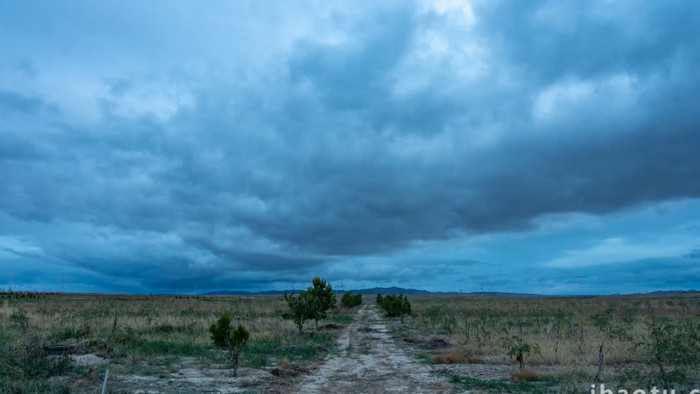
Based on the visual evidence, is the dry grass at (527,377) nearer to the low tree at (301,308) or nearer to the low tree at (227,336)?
the low tree at (227,336)

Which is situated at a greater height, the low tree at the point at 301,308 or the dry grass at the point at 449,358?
the low tree at the point at 301,308

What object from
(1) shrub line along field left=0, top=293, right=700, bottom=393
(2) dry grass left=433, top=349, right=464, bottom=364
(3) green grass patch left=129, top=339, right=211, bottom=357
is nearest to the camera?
(1) shrub line along field left=0, top=293, right=700, bottom=393

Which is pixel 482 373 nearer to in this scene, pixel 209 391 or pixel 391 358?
pixel 391 358

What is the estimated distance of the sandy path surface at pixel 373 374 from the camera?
1516cm

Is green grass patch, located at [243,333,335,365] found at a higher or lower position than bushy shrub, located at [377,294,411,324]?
lower

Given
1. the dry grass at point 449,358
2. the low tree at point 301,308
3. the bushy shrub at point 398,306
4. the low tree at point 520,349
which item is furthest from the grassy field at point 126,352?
the bushy shrub at point 398,306

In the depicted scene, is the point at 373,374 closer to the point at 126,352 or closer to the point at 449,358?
the point at 449,358

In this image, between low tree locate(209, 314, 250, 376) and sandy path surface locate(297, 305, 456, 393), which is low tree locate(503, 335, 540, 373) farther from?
low tree locate(209, 314, 250, 376)

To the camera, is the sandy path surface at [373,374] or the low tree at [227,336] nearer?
the sandy path surface at [373,374]

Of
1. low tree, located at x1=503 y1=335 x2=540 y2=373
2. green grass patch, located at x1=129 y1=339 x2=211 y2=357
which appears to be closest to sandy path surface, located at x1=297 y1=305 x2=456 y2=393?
low tree, located at x1=503 y1=335 x2=540 y2=373

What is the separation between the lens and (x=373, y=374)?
59.3 ft

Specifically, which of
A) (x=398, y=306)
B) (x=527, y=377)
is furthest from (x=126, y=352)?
(x=398, y=306)

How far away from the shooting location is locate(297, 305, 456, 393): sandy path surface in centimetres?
1516

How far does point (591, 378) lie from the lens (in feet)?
51.0
